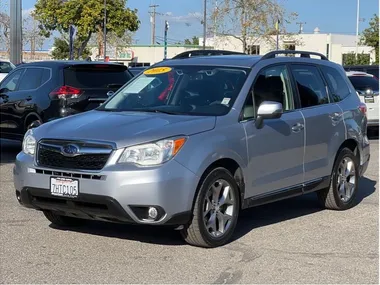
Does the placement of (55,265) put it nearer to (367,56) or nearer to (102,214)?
(102,214)

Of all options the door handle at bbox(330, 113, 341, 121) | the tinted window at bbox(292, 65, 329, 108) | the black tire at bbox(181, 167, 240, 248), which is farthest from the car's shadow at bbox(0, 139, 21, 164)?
the black tire at bbox(181, 167, 240, 248)

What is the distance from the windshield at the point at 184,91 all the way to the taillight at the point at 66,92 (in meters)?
3.49

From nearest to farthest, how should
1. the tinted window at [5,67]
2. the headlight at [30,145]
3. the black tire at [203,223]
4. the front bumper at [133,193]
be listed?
the front bumper at [133,193] → the black tire at [203,223] → the headlight at [30,145] → the tinted window at [5,67]

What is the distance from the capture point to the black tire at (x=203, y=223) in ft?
18.1

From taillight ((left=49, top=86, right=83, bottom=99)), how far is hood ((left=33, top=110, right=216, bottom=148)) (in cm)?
426

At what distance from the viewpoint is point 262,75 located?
6586 mm

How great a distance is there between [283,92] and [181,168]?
200 centimetres

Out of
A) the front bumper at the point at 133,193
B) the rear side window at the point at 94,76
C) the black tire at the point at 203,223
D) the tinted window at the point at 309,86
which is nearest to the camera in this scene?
the front bumper at the point at 133,193

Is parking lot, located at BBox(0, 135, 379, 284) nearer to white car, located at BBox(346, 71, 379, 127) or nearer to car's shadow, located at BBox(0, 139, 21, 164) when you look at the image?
car's shadow, located at BBox(0, 139, 21, 164)

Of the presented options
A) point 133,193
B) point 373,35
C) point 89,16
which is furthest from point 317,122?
point 373,35

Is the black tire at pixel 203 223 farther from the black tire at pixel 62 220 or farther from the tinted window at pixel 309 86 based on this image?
the tinted window at pixel 309 86

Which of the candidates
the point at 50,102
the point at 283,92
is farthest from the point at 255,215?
the point at 50,102

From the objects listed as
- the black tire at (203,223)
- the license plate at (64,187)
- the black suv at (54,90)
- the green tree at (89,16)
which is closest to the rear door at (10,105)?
the black suv at (54,90)

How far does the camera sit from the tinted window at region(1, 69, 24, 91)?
11.3 m
